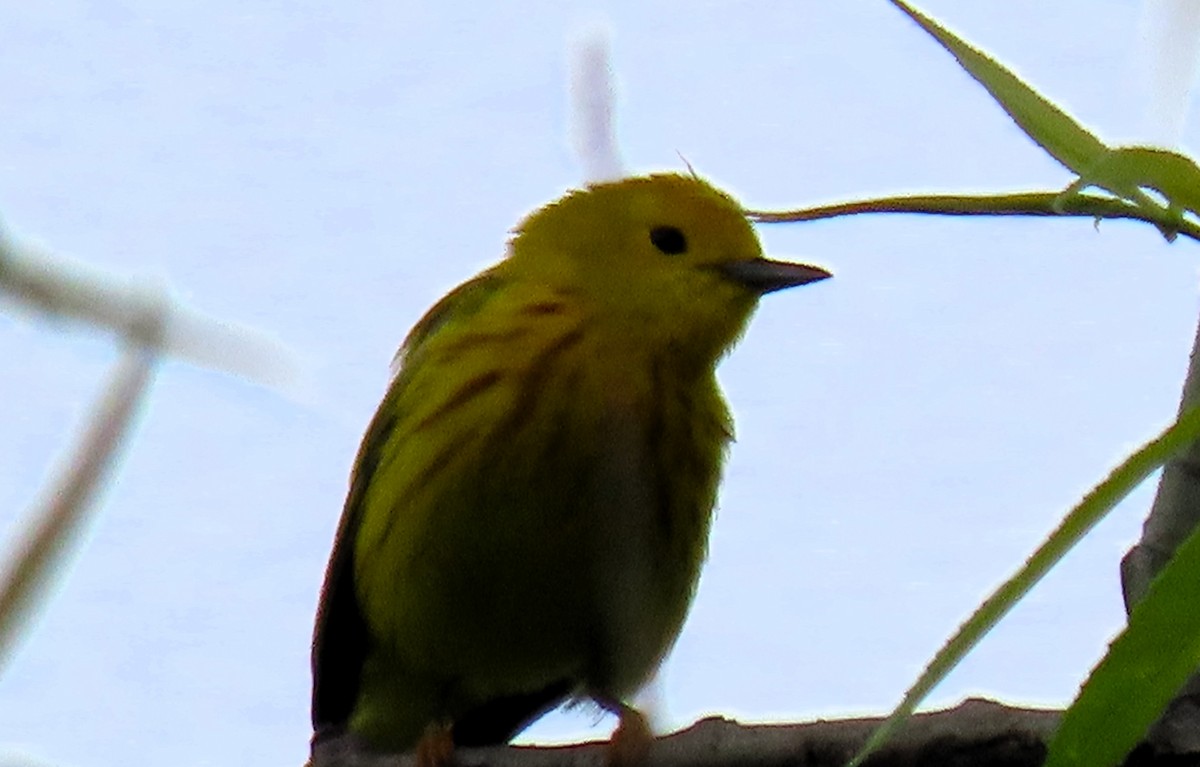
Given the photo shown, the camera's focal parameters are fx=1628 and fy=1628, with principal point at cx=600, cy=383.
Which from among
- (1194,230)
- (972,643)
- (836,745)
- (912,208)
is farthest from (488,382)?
(972,643)

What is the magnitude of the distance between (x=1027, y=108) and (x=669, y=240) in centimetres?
225

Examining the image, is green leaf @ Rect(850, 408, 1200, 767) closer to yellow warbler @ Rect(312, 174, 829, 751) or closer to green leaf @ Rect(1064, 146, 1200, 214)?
green leaf @ Rect(1064, 146, 1200, 214)

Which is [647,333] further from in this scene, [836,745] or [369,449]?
[836,745]

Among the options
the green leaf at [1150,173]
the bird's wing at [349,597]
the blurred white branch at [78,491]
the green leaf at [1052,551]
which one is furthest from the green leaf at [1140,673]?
the bird's wing at [349,597]

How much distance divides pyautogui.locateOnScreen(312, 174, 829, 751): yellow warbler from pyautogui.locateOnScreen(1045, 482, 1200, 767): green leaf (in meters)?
1.91

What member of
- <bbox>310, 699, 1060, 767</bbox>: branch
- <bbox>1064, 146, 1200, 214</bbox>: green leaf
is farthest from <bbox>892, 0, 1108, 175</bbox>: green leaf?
<bbox>310, 699, 1060, 767</bbox>: branch

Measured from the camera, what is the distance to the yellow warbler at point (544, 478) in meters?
3.19

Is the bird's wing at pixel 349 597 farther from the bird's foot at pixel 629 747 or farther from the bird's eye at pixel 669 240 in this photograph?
the bird's foot at pixel 629 747

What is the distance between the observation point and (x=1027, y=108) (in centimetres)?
131

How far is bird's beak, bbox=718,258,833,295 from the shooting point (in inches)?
134

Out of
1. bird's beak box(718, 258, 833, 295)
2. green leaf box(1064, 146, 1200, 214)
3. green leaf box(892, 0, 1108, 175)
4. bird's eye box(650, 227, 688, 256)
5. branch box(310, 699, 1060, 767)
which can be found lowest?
branch box(310, 699, 1060, 767)

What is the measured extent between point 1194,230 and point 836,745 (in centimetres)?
A: 74

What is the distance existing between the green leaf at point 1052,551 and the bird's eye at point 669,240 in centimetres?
256

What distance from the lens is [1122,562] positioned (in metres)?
1.59
